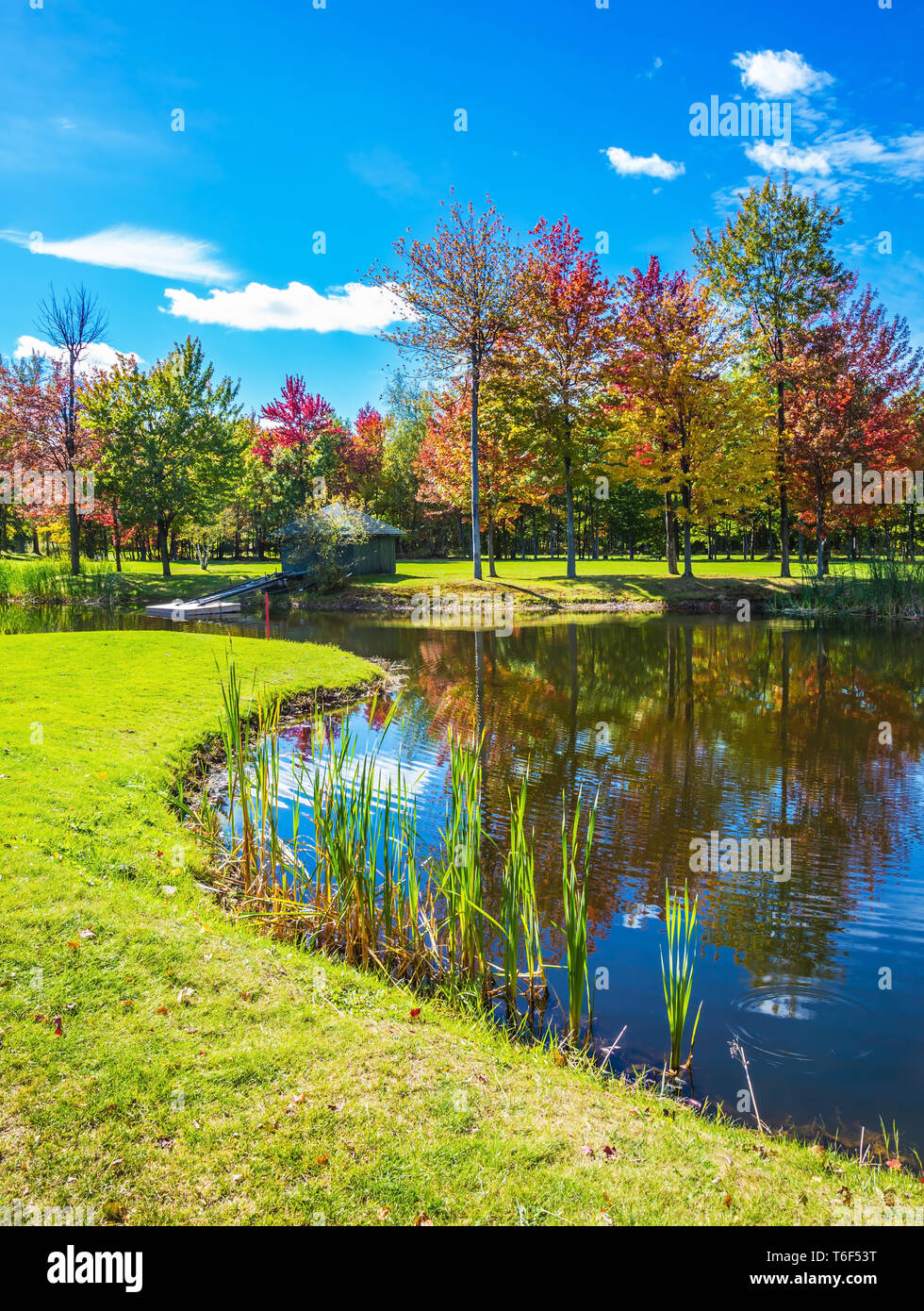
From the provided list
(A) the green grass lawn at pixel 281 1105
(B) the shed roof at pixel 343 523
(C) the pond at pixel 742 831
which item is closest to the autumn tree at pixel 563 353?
(B) the shed roof at pixel 343 523

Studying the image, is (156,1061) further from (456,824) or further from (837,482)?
(837,482)

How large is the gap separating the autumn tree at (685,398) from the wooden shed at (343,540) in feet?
46.4

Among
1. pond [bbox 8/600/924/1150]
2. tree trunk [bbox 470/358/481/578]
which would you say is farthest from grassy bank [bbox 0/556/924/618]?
pond [bbox 8/600/924/1150]

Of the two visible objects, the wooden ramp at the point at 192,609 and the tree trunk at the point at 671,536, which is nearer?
the wooden ramp at the point at 192,609

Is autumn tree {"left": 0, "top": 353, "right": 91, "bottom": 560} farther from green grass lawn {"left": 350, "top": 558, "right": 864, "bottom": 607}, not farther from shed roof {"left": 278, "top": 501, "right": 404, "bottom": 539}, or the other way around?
green grass lawn {"left": 350, "top": 558, "right": 864, "bottom": 607}

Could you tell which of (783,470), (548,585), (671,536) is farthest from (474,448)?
(783,470)

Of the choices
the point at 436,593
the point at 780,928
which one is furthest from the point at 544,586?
the point at 780,928

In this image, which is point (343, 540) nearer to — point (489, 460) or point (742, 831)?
point (489, 460)

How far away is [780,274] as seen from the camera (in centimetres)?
3669

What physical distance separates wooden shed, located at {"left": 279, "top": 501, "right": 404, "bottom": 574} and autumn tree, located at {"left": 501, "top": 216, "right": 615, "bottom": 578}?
10551 mm

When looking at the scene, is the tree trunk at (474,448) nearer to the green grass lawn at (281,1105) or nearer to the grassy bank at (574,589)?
the grassy bank at (574,589)

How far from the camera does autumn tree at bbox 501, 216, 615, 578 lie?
35.0 m

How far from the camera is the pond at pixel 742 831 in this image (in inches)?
189
